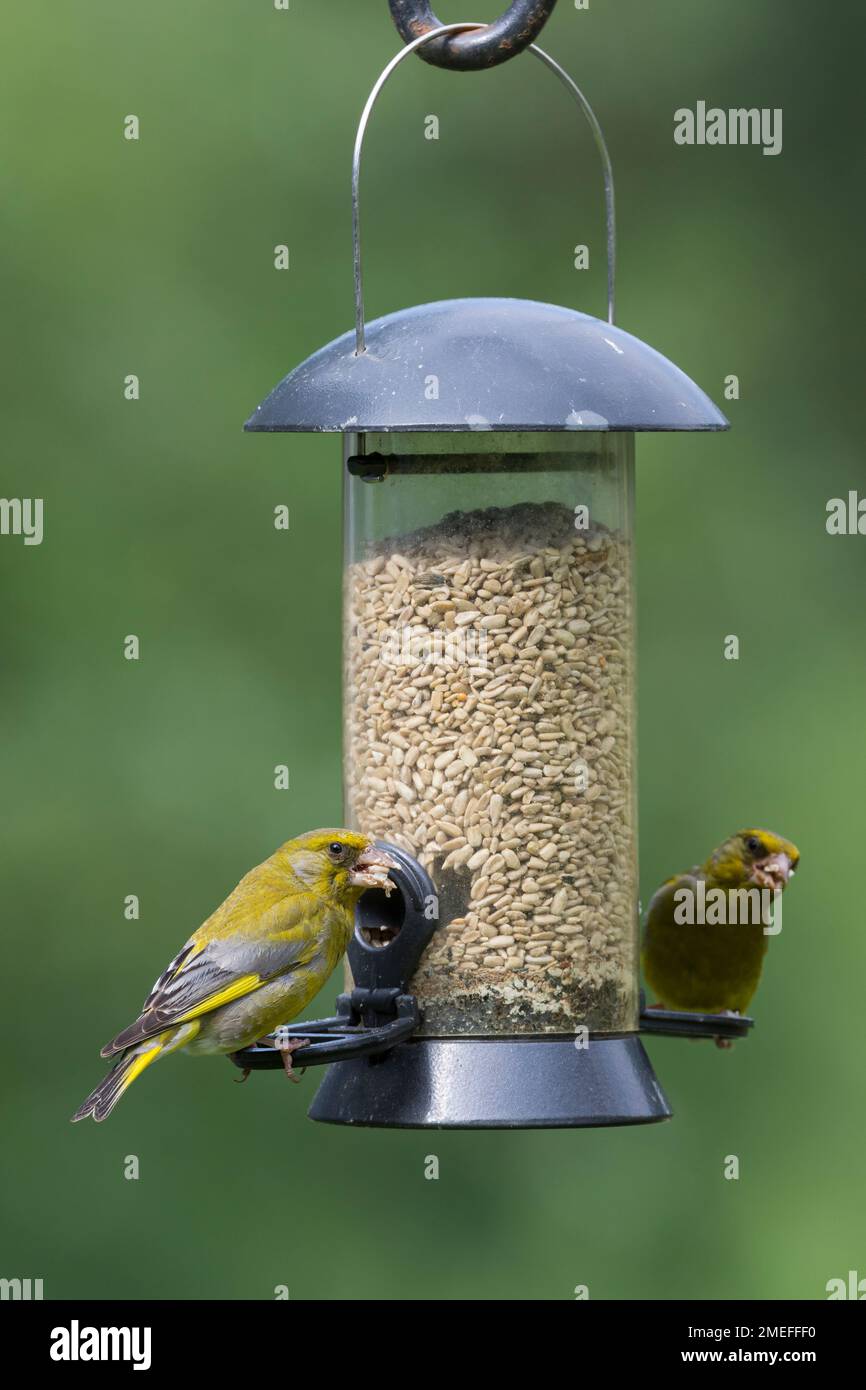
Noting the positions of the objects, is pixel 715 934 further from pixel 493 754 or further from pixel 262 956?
pixel 262 956

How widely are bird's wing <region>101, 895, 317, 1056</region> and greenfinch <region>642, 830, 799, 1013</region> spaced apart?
1.52m

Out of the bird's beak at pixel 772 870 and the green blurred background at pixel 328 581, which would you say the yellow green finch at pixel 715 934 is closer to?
the bird's beak at pixel 772 870

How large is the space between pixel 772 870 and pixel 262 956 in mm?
1774

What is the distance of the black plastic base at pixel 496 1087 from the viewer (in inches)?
217

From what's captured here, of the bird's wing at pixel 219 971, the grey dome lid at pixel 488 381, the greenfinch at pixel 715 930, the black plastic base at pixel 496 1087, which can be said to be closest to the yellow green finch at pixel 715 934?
the greenfinch at pixel 715 930

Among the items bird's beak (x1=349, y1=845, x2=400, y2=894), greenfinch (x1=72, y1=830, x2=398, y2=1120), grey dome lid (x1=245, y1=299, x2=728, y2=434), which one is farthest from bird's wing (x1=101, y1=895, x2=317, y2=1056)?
grey dome lid (x1=245, y1=299, x2=728, y2=434)

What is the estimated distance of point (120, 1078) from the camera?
218 inches

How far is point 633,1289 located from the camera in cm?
1034

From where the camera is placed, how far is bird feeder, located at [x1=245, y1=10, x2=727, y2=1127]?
221 inches

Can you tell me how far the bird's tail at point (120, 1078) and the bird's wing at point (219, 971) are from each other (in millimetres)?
51

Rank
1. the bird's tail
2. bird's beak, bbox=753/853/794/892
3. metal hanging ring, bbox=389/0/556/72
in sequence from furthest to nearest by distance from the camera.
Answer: bird's beak, bbox=753/853/794/892, the bird's tail, metal hanging ring, bbox=389/0/556/72

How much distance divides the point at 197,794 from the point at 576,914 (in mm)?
5049

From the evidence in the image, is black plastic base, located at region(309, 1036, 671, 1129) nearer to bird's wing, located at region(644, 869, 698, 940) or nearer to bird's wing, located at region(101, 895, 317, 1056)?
bird's wing, located at region(101, 895, 317, 1056)

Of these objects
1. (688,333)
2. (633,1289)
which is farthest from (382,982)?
(688,333)
